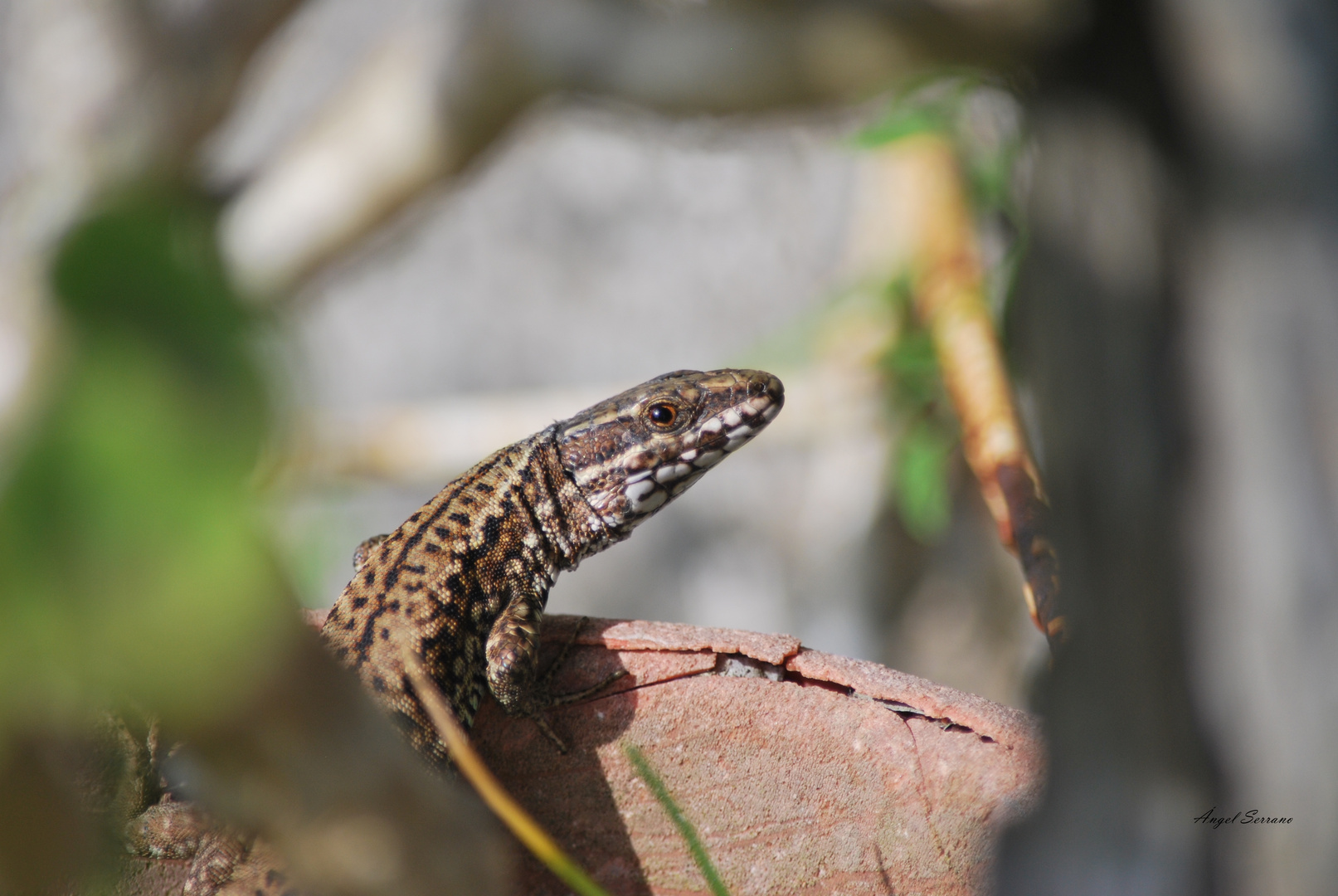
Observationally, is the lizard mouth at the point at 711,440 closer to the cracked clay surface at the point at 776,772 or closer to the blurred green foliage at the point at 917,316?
the blurred green foliage at the point at 917,316

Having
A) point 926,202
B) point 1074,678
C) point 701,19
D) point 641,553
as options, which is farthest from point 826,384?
point 1074,678

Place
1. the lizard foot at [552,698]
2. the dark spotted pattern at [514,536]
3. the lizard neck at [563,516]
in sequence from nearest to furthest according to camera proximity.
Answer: the lizard foot at [552,698]
the dark spotted pattern at [514,536]
the lizard neck at [563,516]

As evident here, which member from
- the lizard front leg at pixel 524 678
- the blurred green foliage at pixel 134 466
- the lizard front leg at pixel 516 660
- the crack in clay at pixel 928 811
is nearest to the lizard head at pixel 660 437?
the lizard front leg at pixel 516 660

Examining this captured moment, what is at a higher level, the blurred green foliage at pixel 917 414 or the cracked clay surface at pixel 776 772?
the blurred green foliage at pixel 917 414

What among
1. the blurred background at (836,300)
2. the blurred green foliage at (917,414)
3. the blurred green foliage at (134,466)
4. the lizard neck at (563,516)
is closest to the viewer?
the blurred green foliage at (134,466)

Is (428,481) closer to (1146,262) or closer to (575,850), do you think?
(575,850)

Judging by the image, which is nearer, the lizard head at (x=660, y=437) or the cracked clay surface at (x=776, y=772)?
the cracked clay surface at (x=776, y=772)

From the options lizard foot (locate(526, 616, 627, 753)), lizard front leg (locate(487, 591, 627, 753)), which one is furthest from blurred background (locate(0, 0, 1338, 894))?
lizard foot (locate(526, 616, 627, 753))
